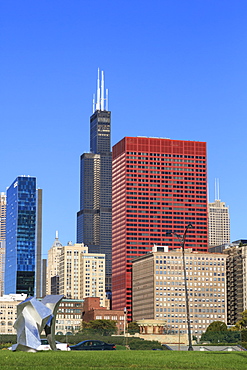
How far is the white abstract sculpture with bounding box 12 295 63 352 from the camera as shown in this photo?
4853 centimetres

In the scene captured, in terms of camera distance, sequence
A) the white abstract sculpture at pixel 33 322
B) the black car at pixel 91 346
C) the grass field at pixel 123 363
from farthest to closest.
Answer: the black car at pixel 91 346 → the white abstract sculpture at pixel 33 322 → the grass field at pixel 123 363

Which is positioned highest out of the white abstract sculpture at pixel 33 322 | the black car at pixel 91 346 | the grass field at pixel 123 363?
the white abstract sculpture at pixel 33 322

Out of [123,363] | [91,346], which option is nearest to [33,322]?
[123,363]

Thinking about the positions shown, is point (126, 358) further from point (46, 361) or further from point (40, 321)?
point (40, 321)

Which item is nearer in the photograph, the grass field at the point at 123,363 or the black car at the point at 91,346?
the grass field at the point at 123,363

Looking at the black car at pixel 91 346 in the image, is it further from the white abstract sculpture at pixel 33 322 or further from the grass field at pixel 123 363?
the grass field at pixel 123 363

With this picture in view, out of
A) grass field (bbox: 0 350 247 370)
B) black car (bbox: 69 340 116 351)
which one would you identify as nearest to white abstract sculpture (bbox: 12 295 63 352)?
grass field (bbox: 0 350 247 370)

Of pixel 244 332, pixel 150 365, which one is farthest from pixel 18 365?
pixel 244 332

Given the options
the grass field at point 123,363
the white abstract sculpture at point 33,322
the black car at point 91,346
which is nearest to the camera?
the grass field at point 123,363

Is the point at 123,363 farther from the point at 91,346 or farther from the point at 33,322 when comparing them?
the point at 91,346

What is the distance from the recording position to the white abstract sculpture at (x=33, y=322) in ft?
159

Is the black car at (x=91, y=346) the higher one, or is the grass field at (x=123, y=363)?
the grass field at (x=123, y=363)

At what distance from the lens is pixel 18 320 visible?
166ft

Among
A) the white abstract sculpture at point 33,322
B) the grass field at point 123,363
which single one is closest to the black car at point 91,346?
the white abstract sculpture at point 33,322
